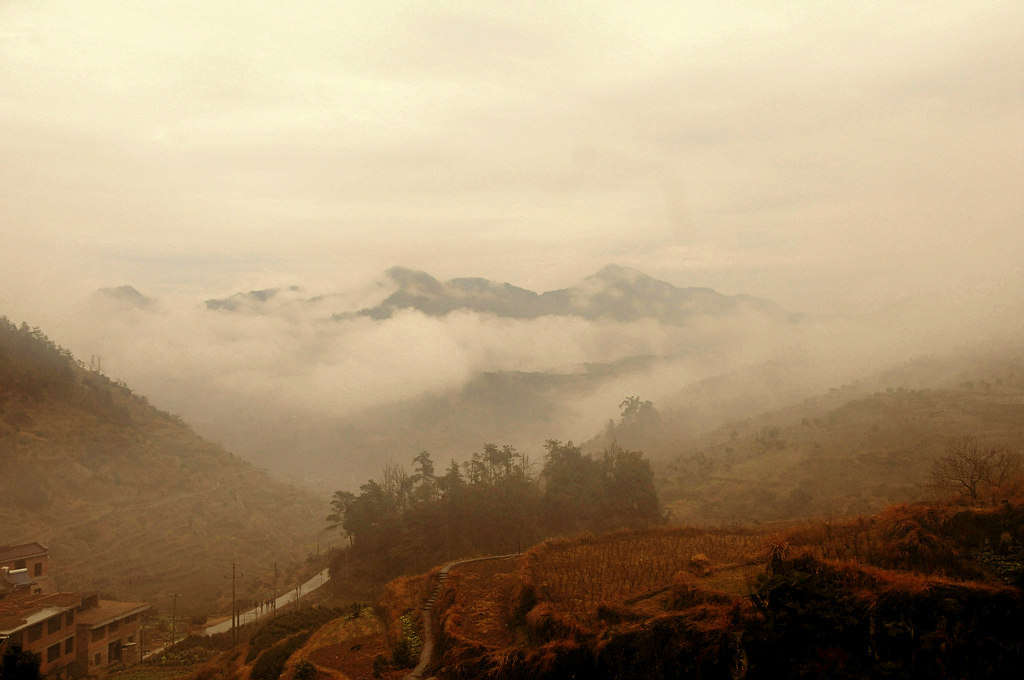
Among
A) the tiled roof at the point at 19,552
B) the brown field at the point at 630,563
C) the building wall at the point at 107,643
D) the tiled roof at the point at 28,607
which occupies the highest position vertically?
the tiled roof at the point at 19,552

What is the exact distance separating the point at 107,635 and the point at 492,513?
35072 millimetres

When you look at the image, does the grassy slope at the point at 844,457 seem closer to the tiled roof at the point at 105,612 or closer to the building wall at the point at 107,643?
the building wall at the point at 107,643

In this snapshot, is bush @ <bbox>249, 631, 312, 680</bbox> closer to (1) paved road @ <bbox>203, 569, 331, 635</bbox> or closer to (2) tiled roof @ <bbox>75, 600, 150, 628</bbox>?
(2) tiled roof @ <bbox>75, 600, 150, 628</bbox>

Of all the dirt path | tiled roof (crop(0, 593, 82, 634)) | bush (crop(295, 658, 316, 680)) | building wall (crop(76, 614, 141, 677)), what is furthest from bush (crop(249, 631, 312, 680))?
building wall (crop(76, 614, 141, 677))

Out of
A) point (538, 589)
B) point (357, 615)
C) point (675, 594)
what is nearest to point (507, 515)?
point (357, 615)

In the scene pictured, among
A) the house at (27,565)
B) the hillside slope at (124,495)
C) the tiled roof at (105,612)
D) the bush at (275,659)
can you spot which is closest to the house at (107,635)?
the tiled roof at (105,612)

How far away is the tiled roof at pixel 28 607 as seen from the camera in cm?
4433

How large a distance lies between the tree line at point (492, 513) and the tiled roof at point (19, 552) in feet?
106

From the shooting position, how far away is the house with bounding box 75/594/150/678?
49656 millimetres

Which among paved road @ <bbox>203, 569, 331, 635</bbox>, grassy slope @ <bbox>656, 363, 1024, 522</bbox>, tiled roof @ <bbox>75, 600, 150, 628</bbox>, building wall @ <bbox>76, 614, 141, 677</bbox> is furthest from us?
grassy slope @ <bbox>656, 363, 1024, 522</bbox>

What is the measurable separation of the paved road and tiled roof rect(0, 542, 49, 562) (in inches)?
852

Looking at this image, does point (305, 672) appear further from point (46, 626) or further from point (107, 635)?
point (107, 635)

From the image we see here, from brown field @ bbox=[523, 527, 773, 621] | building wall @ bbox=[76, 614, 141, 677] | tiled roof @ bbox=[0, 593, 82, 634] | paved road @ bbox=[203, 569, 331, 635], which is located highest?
brown field @ bbox=[523, 527, 773, 621]

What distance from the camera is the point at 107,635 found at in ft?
170
